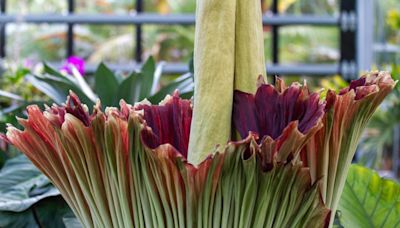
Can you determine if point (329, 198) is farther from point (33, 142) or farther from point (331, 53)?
point (331, 53)

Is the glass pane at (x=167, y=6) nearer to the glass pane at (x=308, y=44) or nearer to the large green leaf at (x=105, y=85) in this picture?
the glass pane at (x=308, y=44)

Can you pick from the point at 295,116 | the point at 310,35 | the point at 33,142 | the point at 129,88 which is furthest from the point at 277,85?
the point at 310,35

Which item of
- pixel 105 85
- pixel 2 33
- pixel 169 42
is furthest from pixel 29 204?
pixel 169 42

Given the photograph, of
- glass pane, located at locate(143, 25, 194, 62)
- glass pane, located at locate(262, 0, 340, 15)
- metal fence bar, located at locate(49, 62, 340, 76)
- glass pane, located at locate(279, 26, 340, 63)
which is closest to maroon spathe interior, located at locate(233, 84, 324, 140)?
metal fence bar, located at locate(49, 62, 340, 76)

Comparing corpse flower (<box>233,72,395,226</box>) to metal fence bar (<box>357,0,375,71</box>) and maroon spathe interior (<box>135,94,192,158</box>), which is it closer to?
maroon spathe interior (<box>135,94,192,158</box>)

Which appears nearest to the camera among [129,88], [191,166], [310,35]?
[191,166]

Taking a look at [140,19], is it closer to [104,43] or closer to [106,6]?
[104,43]
